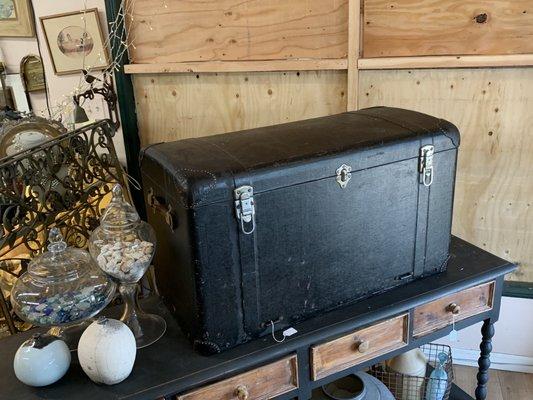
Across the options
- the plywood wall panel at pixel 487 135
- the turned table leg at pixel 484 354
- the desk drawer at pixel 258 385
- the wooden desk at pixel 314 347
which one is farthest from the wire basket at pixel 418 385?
the desk drawer at pixel 258 385

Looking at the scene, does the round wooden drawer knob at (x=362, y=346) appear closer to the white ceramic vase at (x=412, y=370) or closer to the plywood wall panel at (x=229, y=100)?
the white ceramic vase at (x=412, y=370)

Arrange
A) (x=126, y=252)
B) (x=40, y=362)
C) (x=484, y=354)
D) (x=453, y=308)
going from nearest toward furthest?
(x=40, y=362)
(x=126, y=252)
(x=453, y=308)
(x=484, y=354)

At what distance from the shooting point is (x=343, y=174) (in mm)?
1306

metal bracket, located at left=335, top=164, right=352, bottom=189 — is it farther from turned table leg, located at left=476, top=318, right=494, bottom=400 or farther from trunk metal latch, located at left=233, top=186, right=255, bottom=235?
turned table leg, located at left=476, top=318, right=494, bottom=400

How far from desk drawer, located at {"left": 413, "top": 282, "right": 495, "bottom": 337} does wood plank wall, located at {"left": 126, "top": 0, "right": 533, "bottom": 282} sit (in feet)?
1.49

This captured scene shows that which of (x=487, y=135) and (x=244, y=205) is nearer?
(x=244, y=205)

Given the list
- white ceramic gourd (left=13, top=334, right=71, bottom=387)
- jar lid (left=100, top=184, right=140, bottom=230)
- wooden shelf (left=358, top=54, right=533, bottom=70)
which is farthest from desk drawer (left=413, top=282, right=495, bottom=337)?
white ceramic gourd (left=13, top=334, right=71, bottom=387)

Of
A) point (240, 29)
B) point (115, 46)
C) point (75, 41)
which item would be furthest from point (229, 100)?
point (75, 41)

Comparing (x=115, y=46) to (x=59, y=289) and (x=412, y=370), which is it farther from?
(x=412, y=370)

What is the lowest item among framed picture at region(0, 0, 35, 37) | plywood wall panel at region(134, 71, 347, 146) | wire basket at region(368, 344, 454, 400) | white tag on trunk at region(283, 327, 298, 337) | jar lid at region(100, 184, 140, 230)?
wire basket at region(368, 344, 454, 400)

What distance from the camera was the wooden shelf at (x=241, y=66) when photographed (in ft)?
6.02

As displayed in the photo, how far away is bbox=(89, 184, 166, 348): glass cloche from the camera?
126 cm

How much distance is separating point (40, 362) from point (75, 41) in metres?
1.24

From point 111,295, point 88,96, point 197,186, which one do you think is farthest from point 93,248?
point 88,96
